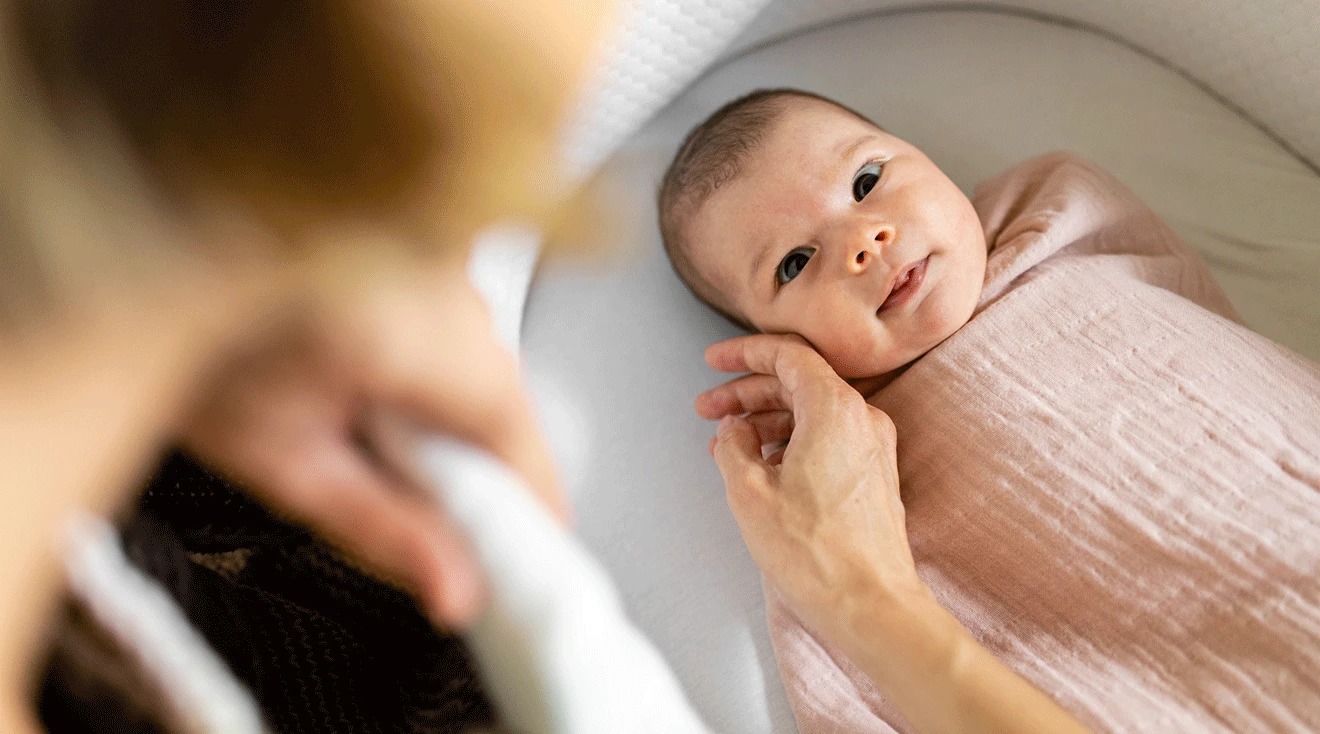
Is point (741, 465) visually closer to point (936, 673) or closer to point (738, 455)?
point (738, 455)

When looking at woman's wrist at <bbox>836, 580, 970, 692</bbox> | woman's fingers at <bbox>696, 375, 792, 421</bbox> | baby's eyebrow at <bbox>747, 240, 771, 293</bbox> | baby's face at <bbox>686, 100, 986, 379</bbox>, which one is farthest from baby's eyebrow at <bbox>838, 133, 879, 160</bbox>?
woman's wrist at <bbox>836, 580, 970, 692</bbox>

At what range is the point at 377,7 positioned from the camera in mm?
278

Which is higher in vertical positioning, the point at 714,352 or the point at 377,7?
the point at 377,7

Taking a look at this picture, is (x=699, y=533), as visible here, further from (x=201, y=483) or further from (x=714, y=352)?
(x=201, y=483)

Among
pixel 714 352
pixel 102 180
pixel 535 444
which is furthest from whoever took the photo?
pixel 714 352

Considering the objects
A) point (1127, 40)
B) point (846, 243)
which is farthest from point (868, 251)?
point (1127, 40)

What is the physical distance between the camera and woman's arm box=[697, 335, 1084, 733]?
1.63 feet

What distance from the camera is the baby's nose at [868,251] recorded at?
2.27 feet

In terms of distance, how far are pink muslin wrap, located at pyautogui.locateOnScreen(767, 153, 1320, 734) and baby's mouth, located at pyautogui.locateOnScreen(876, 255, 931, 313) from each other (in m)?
0.07

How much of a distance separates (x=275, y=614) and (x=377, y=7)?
275 mm

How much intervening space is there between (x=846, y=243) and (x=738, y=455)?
209 millimetres

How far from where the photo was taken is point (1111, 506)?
63cm

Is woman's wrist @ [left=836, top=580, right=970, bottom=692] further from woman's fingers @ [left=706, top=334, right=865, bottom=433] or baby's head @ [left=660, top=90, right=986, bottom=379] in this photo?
baby's head @ [left=660, top=90, right=986, bottom=379]

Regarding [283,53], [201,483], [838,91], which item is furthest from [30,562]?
[838,91]
